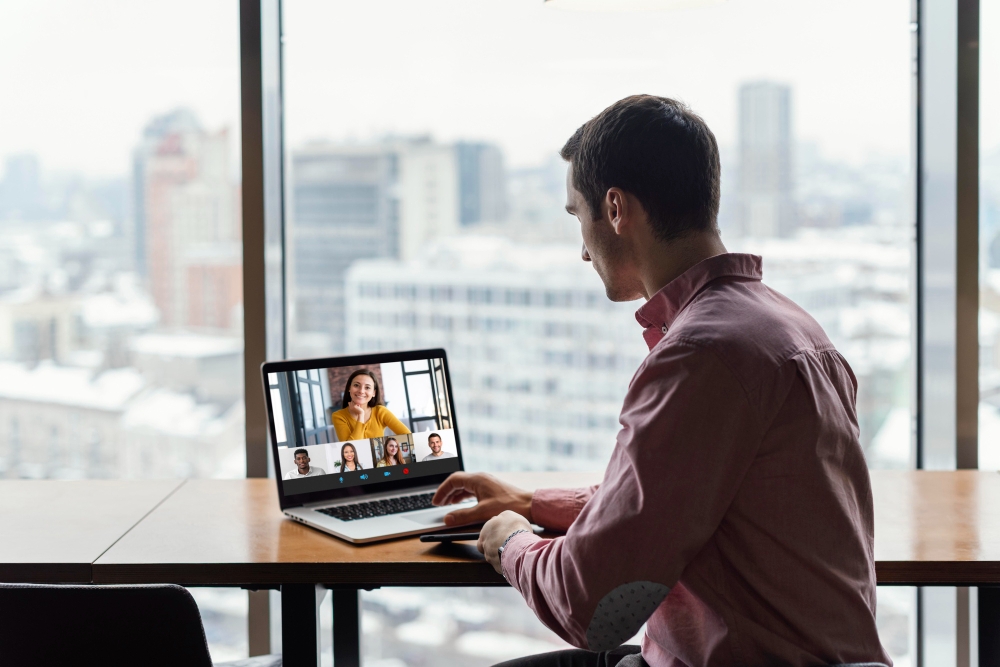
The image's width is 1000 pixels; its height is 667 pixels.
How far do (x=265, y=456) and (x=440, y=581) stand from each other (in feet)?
3.18

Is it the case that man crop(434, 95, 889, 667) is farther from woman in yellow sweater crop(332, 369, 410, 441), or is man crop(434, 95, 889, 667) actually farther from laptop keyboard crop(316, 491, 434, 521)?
woman in yellow sweater crop(332, 369, 410, 441)

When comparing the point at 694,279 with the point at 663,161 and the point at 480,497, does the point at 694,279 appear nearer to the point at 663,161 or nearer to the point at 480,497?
the point at 663,161

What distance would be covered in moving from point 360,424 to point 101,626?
0.67m

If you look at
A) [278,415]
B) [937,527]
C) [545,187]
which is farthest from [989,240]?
[278,415]

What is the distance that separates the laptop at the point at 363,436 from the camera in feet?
5.47

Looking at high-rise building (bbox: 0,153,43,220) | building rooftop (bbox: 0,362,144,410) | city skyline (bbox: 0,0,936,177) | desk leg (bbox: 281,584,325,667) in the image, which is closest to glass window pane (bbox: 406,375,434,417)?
desk leg (bbox: 281,584,325,667)

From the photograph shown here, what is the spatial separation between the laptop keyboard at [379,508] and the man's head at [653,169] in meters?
0.71

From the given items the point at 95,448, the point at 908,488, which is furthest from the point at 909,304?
the point at 95,448

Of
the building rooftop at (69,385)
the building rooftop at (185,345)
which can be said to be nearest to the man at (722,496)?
the building rooftop at (185,345)

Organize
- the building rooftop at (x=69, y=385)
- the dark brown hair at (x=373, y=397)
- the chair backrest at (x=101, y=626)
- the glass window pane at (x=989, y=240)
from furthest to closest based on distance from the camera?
1. the building rooftop at (x=69, y=385)
2. the glass window pane at (x=989, y=240)
3. the dark brown hair at (x=373, y=397)
4. the chair backrest at (x=101, y=626)

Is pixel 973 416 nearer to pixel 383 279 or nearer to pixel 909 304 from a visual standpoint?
pixel 909 304

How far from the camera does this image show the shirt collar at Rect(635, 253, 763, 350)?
45.5 inches

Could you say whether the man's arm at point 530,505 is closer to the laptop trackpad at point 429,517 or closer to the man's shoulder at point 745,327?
the laptop trackpad at point 429,517

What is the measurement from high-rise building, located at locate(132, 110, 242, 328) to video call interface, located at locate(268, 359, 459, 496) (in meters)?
0.71
